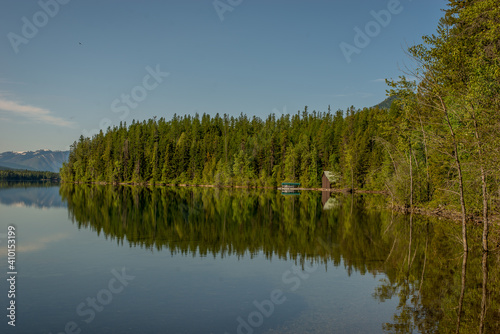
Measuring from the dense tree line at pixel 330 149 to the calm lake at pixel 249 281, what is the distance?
6084 millimetres

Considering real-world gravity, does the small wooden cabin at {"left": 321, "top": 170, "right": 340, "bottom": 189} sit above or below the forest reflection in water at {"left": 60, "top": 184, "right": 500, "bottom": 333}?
above

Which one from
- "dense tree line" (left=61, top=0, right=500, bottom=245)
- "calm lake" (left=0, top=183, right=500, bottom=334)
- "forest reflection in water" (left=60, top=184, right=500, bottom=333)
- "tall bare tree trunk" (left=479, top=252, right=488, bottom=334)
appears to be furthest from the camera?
"dense tree line" (left=61, top=0, right=500, bottom=245)

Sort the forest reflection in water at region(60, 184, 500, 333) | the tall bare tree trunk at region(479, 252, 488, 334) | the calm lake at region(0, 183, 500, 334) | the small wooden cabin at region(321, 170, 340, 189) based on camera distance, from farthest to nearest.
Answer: the small wooden cabin at region(321, 170, 340, 189)
the forest reflection in water at region(60, 184, 500, 333)
the calm lake at region(0, 183, 500, 334)
the tall bare tree trunk at region(479, 252, 488, 334)

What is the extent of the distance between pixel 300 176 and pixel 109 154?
83249 millimetres

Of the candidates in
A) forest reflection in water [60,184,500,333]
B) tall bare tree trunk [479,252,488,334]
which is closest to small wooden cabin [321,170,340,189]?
forest reflection in water [60,184,500,333]

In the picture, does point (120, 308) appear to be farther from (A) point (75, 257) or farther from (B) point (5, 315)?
(A) point (75, 257)

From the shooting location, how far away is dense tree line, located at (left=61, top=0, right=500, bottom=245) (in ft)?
76.1

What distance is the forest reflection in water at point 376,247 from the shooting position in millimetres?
12648

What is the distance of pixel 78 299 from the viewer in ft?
44.7

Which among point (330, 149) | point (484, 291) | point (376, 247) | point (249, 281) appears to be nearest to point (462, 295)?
point (484, 291)

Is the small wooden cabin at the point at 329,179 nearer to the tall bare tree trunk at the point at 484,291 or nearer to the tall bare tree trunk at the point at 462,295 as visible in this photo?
the tall bare tree trunk at the point at 484,291

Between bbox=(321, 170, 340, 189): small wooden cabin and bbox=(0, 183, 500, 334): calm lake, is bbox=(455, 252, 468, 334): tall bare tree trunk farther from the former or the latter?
bbox=(321, 170, 340, 189): small wooden cabin

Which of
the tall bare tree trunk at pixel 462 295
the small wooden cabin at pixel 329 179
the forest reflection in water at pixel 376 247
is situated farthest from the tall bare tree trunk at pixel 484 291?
the small wooden cabin at pixel 329 179

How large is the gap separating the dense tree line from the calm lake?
6.08m
